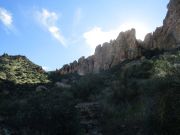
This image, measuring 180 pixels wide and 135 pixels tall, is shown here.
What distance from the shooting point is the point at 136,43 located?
62750mm

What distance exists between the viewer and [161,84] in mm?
13188

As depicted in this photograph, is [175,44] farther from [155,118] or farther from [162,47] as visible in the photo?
[155,118]

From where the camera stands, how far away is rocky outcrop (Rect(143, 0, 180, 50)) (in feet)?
190

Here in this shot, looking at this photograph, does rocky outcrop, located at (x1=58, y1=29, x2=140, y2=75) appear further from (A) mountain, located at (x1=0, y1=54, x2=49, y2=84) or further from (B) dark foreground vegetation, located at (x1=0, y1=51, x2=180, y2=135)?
(B) dark foreground vegetation, located at (x1=0, y1=51, x2=180, y2=135)

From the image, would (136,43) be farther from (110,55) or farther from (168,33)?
(110,55)

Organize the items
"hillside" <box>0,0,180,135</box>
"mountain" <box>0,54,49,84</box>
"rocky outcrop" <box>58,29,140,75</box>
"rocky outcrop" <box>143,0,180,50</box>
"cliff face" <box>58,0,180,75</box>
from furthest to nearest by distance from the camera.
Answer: "rocky outcrop" <box>58,29,140,75</box> → "cliff face" <box>58,0,180,75</box> → "rocky outcrop" <box>143,0,180,50</box> → "mountain" <box>0,54,49,84</box> → "hillside" <box>0,0,180,135</box>

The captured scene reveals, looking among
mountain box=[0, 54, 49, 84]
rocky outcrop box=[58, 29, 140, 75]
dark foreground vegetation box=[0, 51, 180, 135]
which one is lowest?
dark foreground vegetation box=[0, 51, 180, 135]

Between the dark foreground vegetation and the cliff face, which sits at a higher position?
the cliff face

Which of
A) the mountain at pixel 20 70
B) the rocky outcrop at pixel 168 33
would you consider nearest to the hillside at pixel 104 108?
the mountain at pixel 20 70

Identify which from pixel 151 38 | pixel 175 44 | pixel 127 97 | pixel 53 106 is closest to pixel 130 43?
pixel 151 38

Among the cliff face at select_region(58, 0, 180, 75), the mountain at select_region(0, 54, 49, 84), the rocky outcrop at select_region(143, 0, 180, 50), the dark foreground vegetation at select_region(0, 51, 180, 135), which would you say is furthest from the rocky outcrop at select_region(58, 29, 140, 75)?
the dark foreground vegetation at select_region(0, 51, 180, 135)

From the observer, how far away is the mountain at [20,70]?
1618 inches

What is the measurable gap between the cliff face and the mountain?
11678 millimetres

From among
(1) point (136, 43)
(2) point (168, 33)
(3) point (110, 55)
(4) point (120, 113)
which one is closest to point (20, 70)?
(1) point (136, 43)
